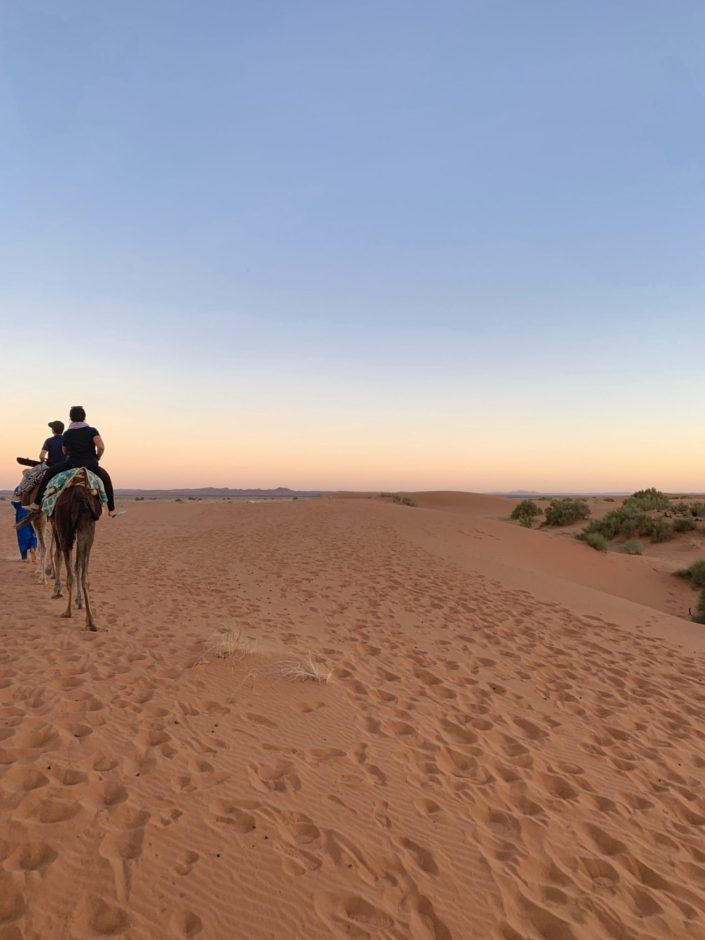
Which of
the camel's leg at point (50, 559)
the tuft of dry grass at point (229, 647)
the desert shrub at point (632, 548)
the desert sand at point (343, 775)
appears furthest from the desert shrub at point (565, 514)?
the tuft of dry grass at point (229, 647)

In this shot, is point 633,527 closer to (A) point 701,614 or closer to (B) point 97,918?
(A) point 701,614

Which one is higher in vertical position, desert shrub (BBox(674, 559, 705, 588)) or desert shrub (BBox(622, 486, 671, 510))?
desert shrub (BBox(622, 486, 671, 510))

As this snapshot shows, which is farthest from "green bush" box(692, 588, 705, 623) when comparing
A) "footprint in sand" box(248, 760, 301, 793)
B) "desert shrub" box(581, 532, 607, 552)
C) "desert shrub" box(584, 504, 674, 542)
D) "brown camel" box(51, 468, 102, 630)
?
"brown camel" box(51, 468, 102, 630)

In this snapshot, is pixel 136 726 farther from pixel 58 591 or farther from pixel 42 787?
pixel 58 591

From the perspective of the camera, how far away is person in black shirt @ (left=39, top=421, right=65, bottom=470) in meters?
9.41

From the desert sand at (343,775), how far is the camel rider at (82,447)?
2.18 metres

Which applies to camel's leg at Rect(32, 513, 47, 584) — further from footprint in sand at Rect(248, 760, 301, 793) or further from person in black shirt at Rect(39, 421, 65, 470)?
footprint in sand at Rect(248, 760, 301, 793)

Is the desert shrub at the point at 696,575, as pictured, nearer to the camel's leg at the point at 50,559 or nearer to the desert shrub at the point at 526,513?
the desert shrub at the point at 526,513

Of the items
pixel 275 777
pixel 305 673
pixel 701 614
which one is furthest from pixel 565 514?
pixel 275 777

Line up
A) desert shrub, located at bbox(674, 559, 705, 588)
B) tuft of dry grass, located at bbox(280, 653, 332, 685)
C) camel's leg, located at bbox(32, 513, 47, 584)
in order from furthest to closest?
1. desert shrub, located at bbox(674, 559, 705, 588)
2. camel's leg, located at bbox(32, 513, 47, 584)
3. tuft of dry grass, located at bbox(280, 653, 332, 685)

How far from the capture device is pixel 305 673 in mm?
6152

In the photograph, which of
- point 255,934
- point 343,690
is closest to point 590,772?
point 343,690

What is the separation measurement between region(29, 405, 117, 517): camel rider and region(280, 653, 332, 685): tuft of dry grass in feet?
11.8

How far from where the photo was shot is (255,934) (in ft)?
9.06
